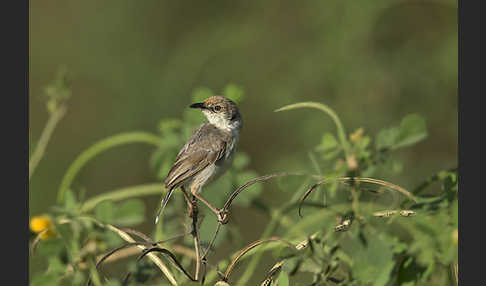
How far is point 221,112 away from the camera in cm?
371

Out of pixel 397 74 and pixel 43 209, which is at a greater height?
pixel 397 74

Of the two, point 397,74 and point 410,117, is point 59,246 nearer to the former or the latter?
point 410,117

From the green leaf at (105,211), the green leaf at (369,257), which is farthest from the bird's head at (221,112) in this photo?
the green leaf at (369,257)

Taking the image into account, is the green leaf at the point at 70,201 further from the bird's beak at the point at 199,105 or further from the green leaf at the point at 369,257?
the green leaf at the point at 369,257

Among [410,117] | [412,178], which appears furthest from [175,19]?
[410,117]

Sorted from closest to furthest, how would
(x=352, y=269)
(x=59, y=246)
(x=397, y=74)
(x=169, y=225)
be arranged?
1. (x=352, y=269)
2. (x=59, y=246)
3. (x=169, y=225)
4. (x=397, y=74)

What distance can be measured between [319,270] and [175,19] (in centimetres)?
637

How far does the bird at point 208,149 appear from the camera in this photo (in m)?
3.35

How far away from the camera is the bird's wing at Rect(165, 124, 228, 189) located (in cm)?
328

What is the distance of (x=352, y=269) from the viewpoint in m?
1.83

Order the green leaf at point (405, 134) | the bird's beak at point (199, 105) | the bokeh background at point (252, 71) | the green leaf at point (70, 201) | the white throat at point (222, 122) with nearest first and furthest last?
1. the green leaf at point (70, 201)
2. the green leaf at point (405, 134)
3. the bird's beak at point (199, 105)
4. the white throat at point (222, 122)
5. the bokeh background at point (252, 71)

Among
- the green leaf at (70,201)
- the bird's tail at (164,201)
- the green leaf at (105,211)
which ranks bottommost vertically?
the bird's tail at (164,201)

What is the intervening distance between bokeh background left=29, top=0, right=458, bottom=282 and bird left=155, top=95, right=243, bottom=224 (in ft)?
5.42

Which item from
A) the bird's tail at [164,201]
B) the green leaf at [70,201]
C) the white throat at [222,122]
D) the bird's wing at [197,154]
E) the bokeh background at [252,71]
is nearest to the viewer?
the green leaf at [70,201]
